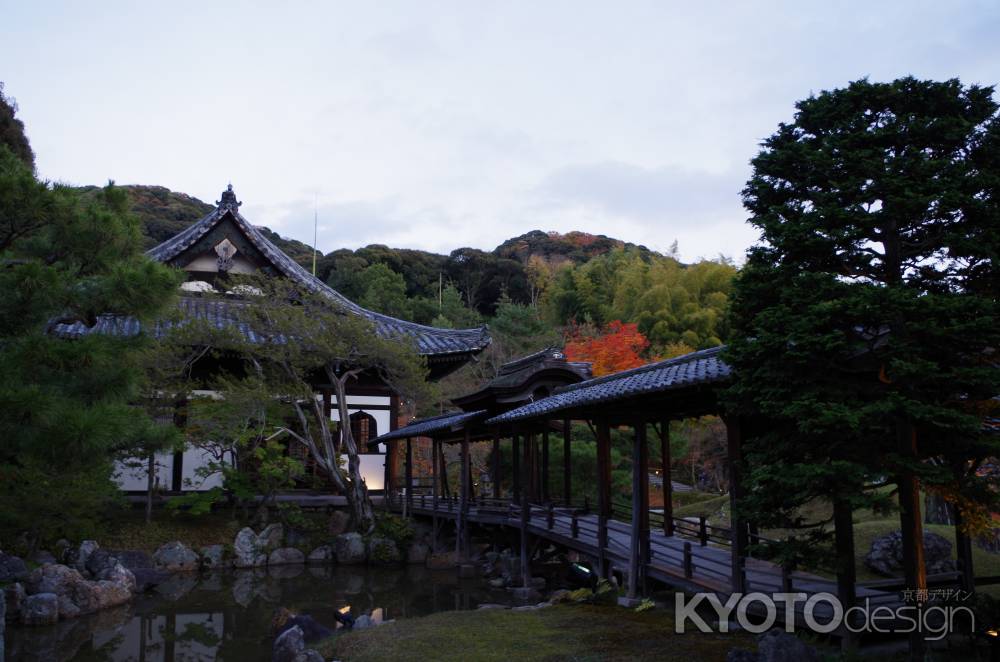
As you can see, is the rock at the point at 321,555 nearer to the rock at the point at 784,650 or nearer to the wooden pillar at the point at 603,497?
the wooden pillar at the point at 603,497

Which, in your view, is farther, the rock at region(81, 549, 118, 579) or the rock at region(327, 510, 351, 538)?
the rock at region(327, 510, 351, 538)

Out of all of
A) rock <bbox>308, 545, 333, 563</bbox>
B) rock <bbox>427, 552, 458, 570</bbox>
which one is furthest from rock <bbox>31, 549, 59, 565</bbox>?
rock <bbox>427, 552, 458, 570</bbox>

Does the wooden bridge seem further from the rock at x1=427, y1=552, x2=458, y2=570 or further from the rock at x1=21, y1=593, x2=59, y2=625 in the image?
the rock at x1=21, y1=593, x2=59, y2=625

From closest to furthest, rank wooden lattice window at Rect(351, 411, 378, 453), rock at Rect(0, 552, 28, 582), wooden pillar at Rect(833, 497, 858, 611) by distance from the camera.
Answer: wooden pillar at Rect(833, 497, 858, 611) < rock at Rect(0, 552, 28, 582) < wooden lattice window at Rect(351, 411, 378, 453)

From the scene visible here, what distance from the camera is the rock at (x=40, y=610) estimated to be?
38.2 ft

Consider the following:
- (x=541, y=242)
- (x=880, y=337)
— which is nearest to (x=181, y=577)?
(x=880, y=337)

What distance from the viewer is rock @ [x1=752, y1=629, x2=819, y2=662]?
596 cm

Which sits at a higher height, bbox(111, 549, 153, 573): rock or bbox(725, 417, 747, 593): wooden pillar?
bbox(725, 417, 747, 593): wooden pillar

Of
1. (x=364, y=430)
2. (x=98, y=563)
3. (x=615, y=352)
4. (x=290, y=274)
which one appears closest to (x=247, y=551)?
(x=98, y=563)

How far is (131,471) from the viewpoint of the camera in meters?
18.6

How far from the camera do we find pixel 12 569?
12.5m

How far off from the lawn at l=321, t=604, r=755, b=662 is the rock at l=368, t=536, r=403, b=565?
7530 mm

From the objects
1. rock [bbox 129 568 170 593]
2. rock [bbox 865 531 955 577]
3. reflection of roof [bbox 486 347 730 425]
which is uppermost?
reflection of roof [bbox 486 347 730 425]

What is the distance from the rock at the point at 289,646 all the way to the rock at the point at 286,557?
816 centimetres
